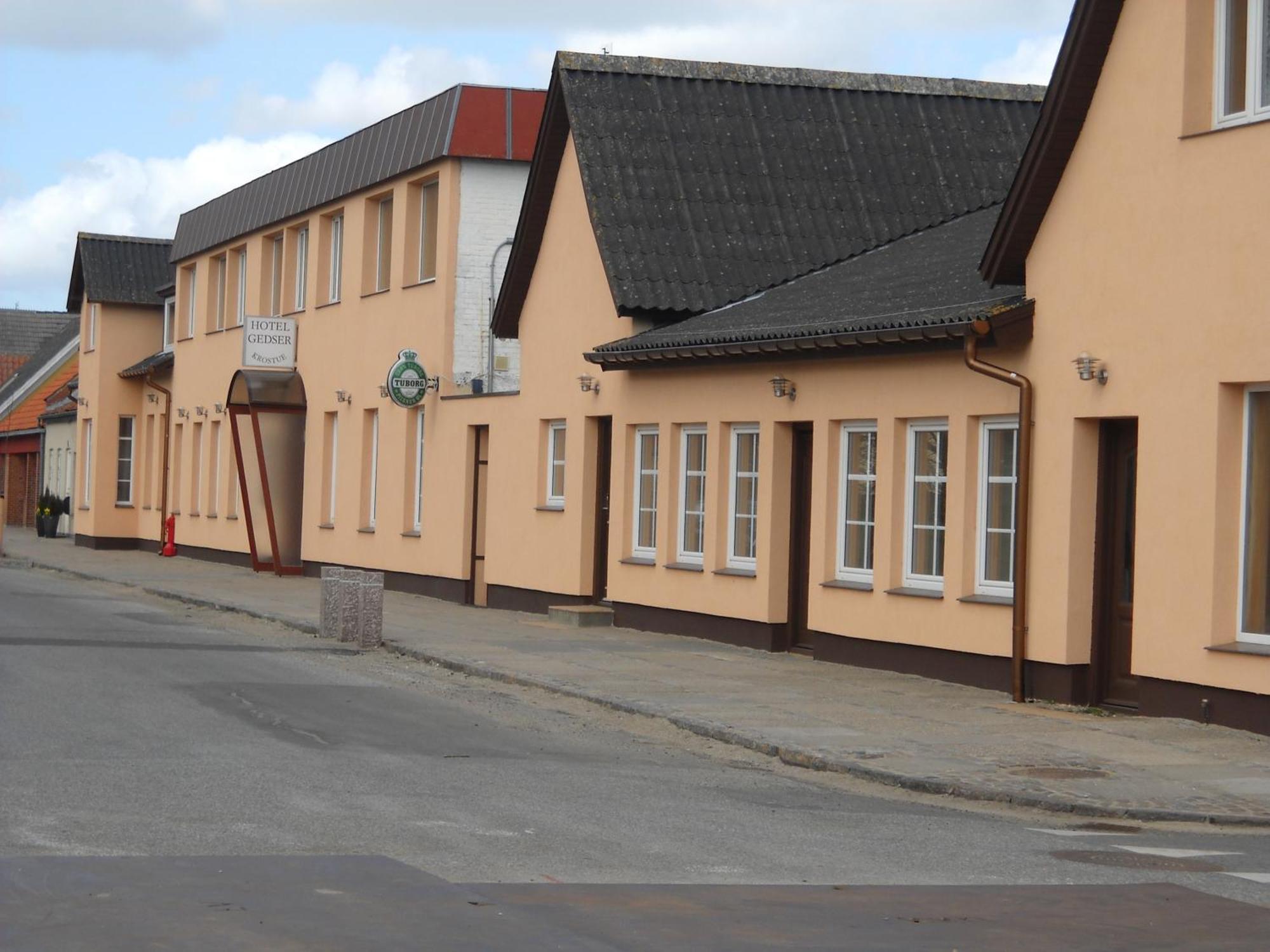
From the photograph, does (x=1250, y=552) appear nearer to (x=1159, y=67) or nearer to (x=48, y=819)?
(x=1159, y=67)

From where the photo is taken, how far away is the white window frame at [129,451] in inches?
1907

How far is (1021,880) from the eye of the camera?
881 cm

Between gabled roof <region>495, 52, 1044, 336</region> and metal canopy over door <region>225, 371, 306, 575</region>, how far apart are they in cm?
996

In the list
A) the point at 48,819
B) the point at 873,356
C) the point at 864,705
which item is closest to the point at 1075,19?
the point at 873,356

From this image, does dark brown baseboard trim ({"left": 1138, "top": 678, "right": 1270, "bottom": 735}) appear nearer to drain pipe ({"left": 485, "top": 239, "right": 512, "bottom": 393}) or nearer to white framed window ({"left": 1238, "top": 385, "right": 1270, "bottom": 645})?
white framed window ({"left": 1238, "top": 385, "right": 1270, "bottom": 645})

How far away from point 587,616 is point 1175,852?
14.2 meters

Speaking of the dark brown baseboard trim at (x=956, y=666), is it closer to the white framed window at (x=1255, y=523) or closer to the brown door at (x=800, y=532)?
the brown door at (x=800, y=532)

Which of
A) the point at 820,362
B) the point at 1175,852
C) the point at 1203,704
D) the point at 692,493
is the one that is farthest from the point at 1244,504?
the point at 692,493

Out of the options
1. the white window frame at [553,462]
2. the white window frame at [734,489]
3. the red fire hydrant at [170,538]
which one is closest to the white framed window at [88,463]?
the red fire hydrant at [170,538]

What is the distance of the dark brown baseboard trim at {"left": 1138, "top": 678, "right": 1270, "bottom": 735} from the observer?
46.1ft

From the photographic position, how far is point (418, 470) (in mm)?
30500

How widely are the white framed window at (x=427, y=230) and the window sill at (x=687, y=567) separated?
361 inches

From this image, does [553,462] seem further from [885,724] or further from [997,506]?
[885,724]

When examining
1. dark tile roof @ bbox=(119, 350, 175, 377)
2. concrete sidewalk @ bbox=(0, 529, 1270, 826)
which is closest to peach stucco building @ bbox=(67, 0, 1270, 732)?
concrete sidewalk @ bbox=(0, 529, 1270, 826)
